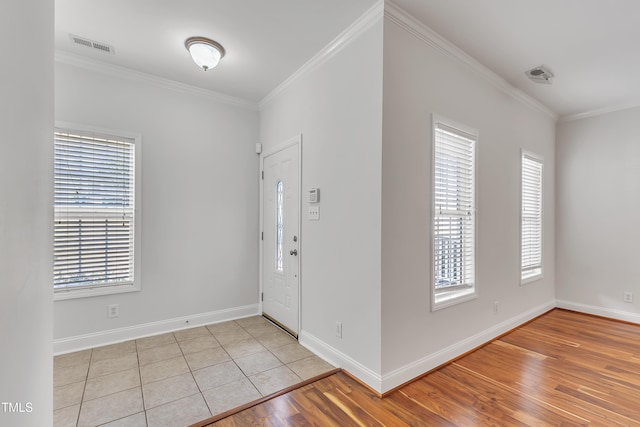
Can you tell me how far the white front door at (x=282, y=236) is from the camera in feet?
10.8

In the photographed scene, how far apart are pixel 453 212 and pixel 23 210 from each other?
2913 millimetres

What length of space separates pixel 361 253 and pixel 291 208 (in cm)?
125

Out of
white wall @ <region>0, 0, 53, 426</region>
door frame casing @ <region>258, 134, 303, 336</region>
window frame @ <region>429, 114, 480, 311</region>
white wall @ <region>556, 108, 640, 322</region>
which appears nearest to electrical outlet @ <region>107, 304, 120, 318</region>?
door frame casing @ <region>258, 134, 303, 336</region>

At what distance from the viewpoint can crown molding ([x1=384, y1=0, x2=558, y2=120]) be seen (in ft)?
7.46

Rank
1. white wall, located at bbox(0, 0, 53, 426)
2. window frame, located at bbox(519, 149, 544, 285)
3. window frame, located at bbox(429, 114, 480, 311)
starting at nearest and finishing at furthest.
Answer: white wall, located at bbox(0, 0, 53, 426) < window frame, located at bbox(429, 114, 480, 311) < window frame, located at bbox(519, 149, 544, 285)

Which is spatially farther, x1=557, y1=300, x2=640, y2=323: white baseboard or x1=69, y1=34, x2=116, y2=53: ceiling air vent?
x1=557, y1=300, x2=640, y2=323: white baseboard

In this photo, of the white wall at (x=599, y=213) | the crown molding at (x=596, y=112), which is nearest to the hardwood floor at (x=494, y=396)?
the white wall at (x=599, y=213)

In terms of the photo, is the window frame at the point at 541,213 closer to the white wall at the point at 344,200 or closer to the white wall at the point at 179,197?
the white wall at the point at 344,200

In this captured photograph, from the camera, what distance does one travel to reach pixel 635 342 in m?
3.28

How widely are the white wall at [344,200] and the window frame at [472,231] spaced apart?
627 millimetres

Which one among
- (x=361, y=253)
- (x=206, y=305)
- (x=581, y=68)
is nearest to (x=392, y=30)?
(x=361, y=253)

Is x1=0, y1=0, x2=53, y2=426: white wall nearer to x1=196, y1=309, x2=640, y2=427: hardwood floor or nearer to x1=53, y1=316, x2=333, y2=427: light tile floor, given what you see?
x1=53, y1=316, x2=333, y2=427: light tile floor

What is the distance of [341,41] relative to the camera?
2600mm

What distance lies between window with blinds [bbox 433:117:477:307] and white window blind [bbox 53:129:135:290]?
3.13 m
